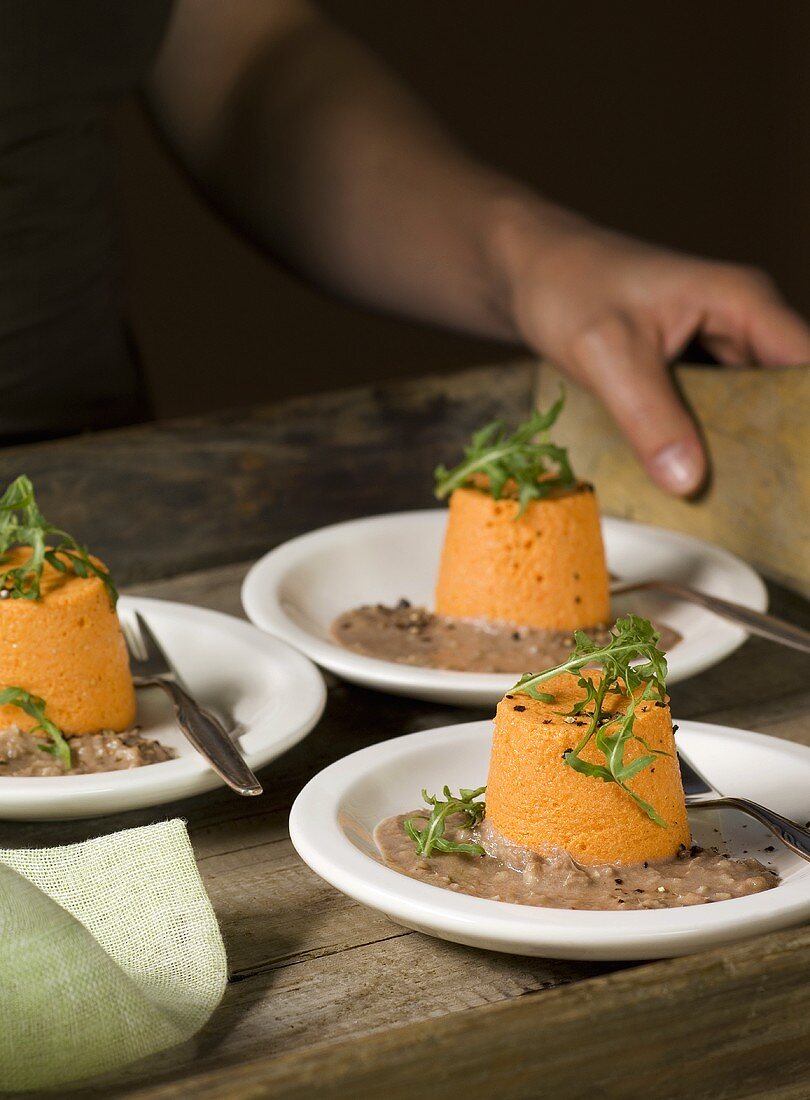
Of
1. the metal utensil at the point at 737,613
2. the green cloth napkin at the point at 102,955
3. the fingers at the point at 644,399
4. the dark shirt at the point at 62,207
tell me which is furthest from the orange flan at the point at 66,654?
the dark shirt at the point at 62,207

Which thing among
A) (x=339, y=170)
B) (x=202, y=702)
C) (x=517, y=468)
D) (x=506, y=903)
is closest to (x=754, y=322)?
(x=517, y=468)

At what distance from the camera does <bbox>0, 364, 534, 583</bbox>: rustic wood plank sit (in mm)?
2135

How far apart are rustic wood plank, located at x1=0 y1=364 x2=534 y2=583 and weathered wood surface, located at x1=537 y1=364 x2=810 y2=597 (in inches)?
7.4

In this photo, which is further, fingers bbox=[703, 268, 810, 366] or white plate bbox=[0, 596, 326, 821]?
fingers bbox=[703, 268, 810, 366]

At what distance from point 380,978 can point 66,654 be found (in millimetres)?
544

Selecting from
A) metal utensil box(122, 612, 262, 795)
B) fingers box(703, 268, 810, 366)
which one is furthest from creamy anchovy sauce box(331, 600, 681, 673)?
fingers box(703, 268, 810, 366)

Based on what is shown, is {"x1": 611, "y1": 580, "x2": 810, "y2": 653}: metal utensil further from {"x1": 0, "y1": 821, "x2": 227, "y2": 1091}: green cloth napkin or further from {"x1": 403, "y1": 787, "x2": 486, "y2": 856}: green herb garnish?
{"x1": 0, "y1": 821, "x2": 227, "y2": 1091}: green cloth napkin

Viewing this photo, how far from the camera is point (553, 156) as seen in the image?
6.56 m

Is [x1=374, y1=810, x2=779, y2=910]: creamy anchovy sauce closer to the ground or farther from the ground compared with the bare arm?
closer to the ground

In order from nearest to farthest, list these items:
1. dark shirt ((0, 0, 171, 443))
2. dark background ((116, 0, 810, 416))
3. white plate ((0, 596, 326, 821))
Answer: white plate ((0, 596, 326, 821)) < dark shirt ((0, 0, 171, 443)) < dark background ((116, 0, 810, 416))

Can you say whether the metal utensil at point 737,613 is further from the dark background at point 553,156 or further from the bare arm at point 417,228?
the dark background at point 553,156

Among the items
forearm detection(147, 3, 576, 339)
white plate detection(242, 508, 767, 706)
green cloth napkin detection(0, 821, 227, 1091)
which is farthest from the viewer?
forearm detection(147, 3, 576, 339)

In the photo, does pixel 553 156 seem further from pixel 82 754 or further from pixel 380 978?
pixel 380 978

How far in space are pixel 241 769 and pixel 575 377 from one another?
1.23 metres
